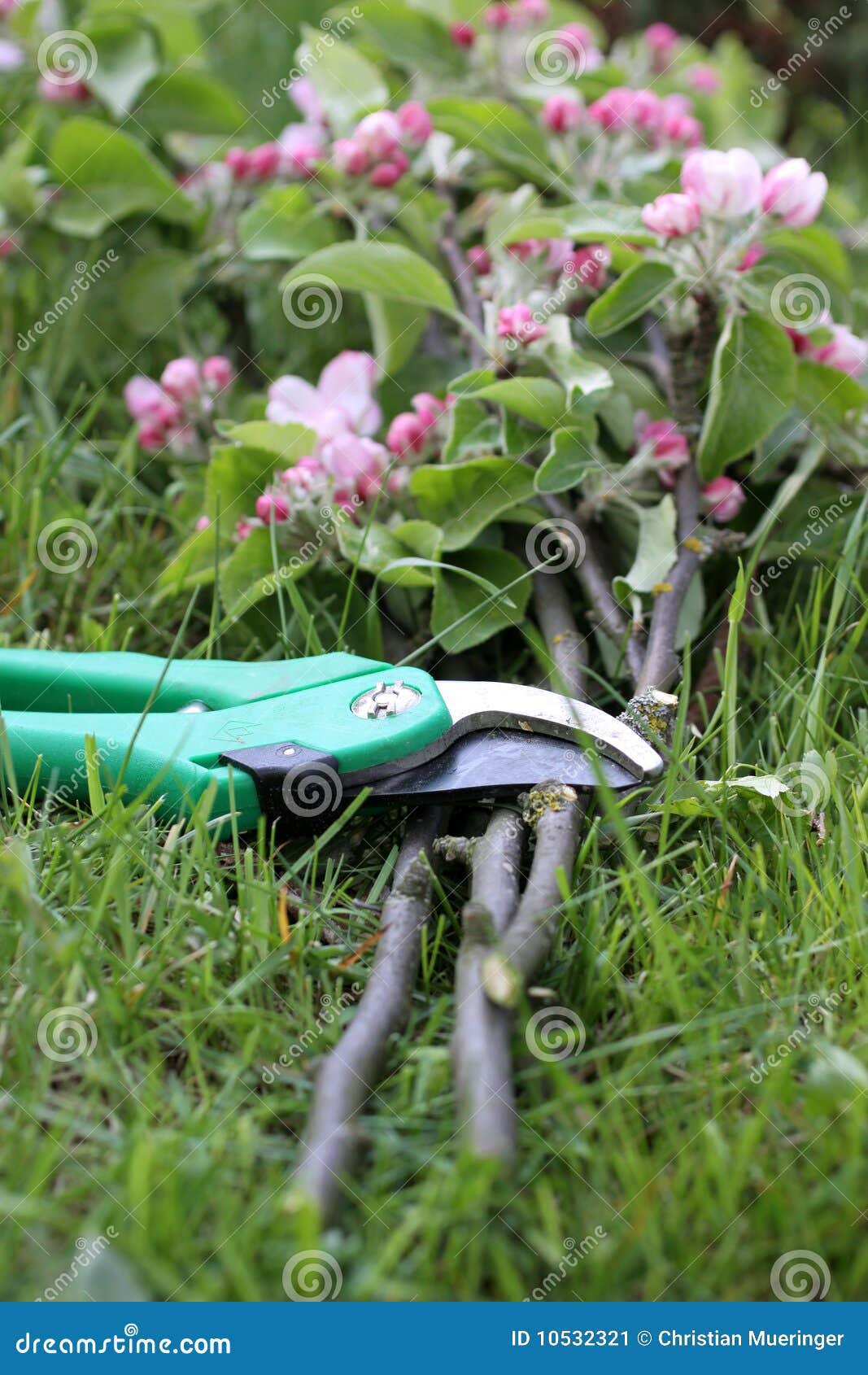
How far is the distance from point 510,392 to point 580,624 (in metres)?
0.36

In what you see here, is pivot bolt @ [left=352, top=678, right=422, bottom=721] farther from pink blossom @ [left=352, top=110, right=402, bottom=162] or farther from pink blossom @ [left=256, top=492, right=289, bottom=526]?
pink blossom @ [left=352, top=110, right=402, bottom=162]

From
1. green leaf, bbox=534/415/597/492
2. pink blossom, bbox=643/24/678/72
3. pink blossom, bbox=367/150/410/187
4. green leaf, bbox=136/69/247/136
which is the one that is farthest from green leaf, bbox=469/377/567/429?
pink blossom, bbox=643/24/678/72

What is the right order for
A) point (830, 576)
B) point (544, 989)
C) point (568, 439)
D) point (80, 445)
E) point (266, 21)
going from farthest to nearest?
point (266, 21), point (80, 445), point (830, 576), point (568, 439), point (544, 989)

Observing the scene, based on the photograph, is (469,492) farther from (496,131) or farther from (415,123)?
(496,131)

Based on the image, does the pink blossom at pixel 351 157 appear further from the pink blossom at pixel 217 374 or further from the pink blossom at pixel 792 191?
the pink blossom at pixel 792 191

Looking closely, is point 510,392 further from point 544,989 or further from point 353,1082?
point 353,1082

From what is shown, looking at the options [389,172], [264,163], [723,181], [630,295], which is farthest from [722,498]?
[264,163]

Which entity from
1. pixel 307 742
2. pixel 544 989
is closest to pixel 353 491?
pixel 307 742

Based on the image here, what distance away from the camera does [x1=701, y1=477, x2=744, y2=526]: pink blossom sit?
1.71 meters

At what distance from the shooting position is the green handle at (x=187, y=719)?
1.25 meters

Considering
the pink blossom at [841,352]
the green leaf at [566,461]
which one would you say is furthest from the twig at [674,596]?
the pink blossom at [841,352]

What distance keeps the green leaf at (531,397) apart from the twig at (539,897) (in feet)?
2.05

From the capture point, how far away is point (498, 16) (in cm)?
255

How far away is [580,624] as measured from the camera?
176cm
